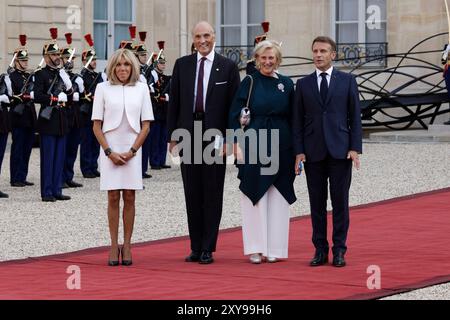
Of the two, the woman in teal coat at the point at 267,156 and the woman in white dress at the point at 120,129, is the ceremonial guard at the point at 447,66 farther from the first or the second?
the woman in white dress at the point at 120,129

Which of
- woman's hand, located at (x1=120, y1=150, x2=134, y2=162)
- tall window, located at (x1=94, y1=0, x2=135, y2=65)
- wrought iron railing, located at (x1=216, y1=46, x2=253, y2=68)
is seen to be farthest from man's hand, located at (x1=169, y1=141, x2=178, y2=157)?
wrought iron railing, located at (x1=216, y1=46, x2=253, y2=68)

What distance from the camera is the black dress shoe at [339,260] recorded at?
32.6ft

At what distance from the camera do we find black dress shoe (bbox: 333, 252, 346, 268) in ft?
32.6

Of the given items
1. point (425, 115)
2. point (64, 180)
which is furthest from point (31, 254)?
point (425, 115)

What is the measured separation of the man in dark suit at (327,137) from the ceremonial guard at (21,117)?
7.42m

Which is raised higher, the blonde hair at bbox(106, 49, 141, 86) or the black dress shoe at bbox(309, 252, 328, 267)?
the blonde hair at bbox(106, 49, 141, 86)

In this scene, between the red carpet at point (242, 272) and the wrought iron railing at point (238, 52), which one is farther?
the wrought iron railing at point (238, 52)

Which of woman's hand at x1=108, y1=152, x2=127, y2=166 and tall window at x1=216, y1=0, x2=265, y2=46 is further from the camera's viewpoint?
tall window at x1=216, y1=0, x2=265, y2=46

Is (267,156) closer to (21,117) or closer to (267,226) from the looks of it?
(267,226)

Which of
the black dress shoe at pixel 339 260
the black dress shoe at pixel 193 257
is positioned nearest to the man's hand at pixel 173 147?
the black dress shoe at pixel 193 257

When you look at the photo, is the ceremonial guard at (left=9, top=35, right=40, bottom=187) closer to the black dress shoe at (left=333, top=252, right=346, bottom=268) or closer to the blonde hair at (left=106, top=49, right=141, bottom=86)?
the blonde hair at (left=106, top=49, right=141, bottom=86)

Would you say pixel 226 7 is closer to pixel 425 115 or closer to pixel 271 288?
pixel 425 115

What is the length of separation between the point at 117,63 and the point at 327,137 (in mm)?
1636

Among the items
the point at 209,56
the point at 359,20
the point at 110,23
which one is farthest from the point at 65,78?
the point at 359,20
